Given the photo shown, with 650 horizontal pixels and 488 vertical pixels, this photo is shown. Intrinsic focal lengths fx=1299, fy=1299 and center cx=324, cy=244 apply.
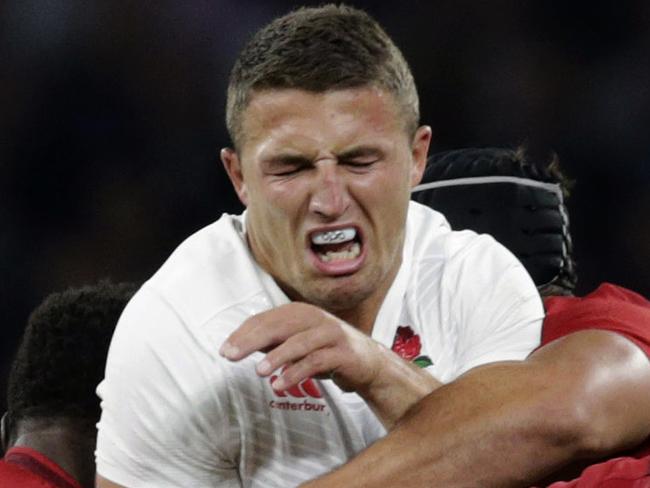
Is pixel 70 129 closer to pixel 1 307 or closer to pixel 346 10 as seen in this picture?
pixel 1 307

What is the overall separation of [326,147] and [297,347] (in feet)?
1.27

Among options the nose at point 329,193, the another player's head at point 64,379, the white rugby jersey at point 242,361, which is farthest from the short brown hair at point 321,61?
the another player's head at point 64,379

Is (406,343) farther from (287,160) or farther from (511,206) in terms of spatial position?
(511,206)

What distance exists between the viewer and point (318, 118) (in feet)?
5.98

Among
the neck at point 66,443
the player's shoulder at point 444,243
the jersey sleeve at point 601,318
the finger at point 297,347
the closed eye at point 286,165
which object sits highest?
the closed eye at point 286,165

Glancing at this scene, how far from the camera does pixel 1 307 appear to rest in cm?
346

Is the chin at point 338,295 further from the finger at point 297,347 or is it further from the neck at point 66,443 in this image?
the neck at point 66,443

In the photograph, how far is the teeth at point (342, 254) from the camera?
73.4 inches

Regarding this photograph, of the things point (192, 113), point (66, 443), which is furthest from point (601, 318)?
point (192, 113)

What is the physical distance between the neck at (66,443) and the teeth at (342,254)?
0.56m

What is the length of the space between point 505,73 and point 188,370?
216cm

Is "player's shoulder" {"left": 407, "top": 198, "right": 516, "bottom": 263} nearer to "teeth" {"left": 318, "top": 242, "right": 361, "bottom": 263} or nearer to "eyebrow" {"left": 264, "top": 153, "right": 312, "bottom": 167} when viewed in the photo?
"teeth" {"left": 318, "top": 242, "right": 361, "bottom": 263}

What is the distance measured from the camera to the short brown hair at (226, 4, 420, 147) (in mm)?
1847

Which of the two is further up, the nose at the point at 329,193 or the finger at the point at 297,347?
the nose at the point at 329,193
